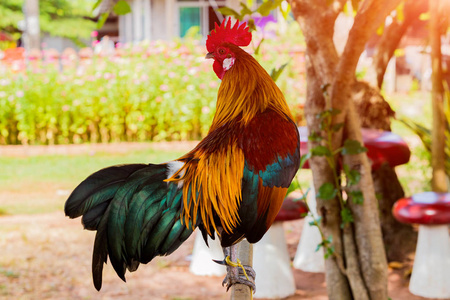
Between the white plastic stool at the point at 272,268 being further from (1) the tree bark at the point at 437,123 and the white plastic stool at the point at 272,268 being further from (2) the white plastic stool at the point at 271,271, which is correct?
(1) the tree bark at the point at 437,123

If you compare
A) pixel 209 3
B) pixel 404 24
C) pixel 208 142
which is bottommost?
pixel 208 142

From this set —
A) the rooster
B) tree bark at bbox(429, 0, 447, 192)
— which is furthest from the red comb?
tree bark at bbox(429, 0, 447, 192)

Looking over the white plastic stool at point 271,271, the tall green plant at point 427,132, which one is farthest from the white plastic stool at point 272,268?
the tall green plant at point 427,132

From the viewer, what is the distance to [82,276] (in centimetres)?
441

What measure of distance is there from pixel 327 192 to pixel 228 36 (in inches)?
56.6

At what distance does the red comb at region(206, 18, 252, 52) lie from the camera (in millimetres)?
1470

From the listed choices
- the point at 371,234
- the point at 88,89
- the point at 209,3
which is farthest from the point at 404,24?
the point at 209,3

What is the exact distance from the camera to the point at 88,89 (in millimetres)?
9367

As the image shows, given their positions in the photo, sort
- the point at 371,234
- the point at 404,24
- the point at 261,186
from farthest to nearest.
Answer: the point at 404,24, the point at 371,234, the point at 261,186

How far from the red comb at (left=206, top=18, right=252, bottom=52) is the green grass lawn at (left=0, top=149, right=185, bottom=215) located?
5160mm

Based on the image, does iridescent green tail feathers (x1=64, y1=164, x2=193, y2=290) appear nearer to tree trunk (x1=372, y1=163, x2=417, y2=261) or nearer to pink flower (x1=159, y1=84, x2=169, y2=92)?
tree trunk (x1=372, y1=163, x2=417, y2=261)

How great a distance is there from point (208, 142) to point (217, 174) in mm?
82

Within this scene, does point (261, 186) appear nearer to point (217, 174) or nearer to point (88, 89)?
point (217, 174)

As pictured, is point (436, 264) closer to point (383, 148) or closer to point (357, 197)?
point (383, 148)
